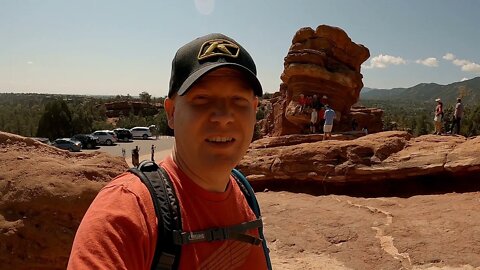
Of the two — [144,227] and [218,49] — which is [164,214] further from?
[218,49]

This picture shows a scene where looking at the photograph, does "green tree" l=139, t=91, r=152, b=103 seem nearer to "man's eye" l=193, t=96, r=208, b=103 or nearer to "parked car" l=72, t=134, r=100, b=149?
"parked car" l=72, t=134, r=100, b=149

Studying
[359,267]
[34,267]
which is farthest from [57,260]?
[359,267]

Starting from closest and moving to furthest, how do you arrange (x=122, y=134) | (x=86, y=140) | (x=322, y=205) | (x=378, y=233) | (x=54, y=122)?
(x=378, y=233) → (x=322, y=205) → (x=86, y=140) → (x=54, y=122) → (x=122, y=134)

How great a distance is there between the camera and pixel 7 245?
12.8 ft

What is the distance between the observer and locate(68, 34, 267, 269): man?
1.42m

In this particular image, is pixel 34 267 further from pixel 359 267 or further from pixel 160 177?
pixel 359 267

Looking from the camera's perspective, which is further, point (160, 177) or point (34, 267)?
point (34, 267)

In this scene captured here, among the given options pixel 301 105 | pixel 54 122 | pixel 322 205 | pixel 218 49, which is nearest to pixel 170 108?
pixel 218 49

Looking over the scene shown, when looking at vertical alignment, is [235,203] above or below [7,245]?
above

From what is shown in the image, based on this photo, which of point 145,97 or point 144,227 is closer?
point 144,227

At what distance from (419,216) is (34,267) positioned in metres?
6.43

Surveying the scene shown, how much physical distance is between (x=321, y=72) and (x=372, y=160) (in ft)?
35.3

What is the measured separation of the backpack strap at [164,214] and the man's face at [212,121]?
0.54 feet

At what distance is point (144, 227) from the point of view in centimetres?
123
